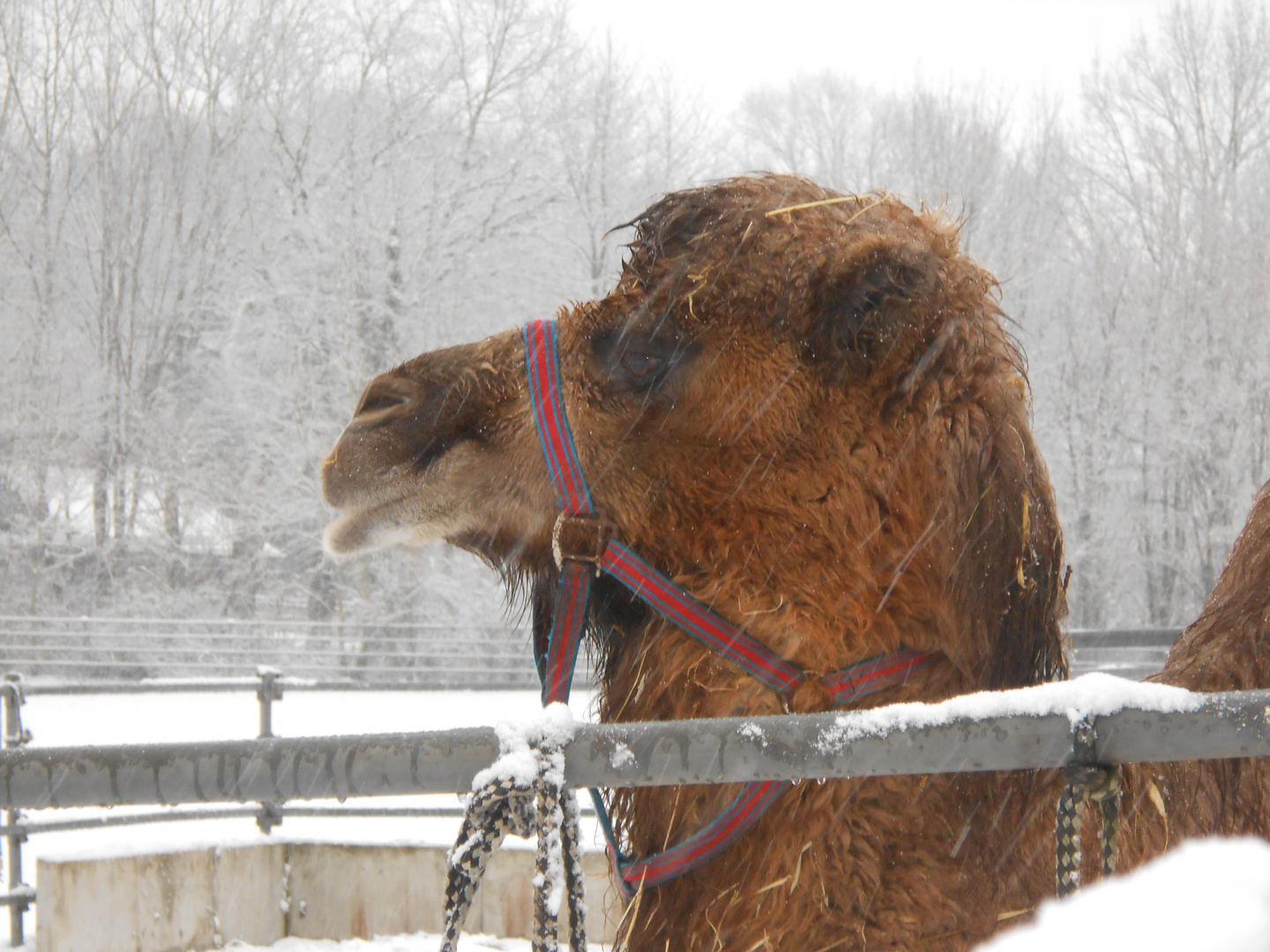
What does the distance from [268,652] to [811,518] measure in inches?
551

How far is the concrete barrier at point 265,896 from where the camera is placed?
19.2ft

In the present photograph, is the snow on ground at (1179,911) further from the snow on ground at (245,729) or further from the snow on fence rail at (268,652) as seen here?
the snow on fence rail at (268,652)

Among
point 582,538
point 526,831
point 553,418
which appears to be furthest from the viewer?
point 553,418

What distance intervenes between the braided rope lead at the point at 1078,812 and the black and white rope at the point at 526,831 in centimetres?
54

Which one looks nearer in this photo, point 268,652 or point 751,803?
point 751,803

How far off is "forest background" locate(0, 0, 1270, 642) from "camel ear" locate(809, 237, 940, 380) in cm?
1453

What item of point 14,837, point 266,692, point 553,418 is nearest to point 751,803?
point 553,418

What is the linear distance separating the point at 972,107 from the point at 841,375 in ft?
69.3

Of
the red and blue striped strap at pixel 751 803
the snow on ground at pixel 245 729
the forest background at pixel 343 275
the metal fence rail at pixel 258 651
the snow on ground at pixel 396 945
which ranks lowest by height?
the snow on ground at pixel 396 945

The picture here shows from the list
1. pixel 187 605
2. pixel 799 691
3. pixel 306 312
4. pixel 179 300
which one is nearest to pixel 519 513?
pixel 799 691

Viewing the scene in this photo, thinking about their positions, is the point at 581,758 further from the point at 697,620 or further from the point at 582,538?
the point at 582,538

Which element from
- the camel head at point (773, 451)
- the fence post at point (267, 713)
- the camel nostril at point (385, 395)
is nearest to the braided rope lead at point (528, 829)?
the camel head at point (773, 451)

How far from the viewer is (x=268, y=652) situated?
14523mm

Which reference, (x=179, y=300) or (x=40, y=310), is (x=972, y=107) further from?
(x=40, y=310)
